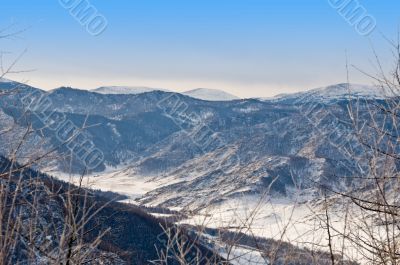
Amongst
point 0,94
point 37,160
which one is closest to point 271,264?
point 37,160

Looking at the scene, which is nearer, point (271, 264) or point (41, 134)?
point (271, 264)

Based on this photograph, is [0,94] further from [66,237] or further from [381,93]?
[381,93]

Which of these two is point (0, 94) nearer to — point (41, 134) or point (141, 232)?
point (41, 134)

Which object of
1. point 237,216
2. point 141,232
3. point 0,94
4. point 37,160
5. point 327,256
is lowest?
point 141,232

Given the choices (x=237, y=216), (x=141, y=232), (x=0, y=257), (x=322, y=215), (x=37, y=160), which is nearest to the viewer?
(x=0, y=257)

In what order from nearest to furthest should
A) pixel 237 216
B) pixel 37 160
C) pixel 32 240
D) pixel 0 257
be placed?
pixel 0 257 → pixel 32 240 → pixel 37 160 → pixel 237 216

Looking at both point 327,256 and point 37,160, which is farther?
point 327,256

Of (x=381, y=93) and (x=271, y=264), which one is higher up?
(x=381, y=93)

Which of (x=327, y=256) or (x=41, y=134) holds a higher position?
(x=41, y=134)

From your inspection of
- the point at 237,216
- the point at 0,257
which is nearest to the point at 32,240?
the point at 0,257
